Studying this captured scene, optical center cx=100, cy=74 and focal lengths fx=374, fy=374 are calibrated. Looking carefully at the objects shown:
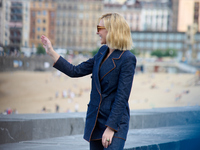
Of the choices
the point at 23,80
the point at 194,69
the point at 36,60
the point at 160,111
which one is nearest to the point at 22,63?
the point at 36,60

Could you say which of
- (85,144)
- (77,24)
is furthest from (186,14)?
(85,144)

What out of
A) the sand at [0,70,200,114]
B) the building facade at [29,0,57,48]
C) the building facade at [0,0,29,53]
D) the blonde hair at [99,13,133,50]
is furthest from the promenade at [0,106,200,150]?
the building facade at [29,0,57,48]

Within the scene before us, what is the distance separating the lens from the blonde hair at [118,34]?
7.96 feet

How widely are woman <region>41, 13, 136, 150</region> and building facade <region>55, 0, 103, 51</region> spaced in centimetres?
10284

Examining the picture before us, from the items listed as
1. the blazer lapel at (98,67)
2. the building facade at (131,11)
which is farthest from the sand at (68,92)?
the building facade at (131,11)

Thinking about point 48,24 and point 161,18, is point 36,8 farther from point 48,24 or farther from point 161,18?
point 161,18

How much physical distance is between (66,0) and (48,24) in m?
8.53

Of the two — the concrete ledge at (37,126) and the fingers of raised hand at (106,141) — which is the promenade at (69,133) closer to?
the concrete ledge at (37,126)

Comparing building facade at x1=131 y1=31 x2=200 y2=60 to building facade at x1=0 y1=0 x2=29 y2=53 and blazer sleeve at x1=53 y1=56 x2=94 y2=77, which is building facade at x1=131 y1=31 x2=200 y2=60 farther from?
blazer sleeve at x1=53 y1=56 x2=94 y2=77

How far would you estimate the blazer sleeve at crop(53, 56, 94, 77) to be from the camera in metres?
2.71

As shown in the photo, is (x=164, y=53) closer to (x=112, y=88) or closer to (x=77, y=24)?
(x=77, y=24)

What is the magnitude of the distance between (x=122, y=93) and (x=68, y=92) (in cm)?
4538

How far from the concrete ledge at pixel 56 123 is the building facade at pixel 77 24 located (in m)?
100

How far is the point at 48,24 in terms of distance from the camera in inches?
4156
